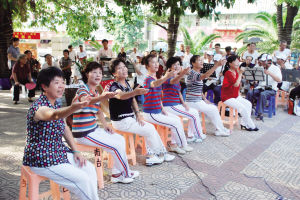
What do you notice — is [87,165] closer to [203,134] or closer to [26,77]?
[203,134]

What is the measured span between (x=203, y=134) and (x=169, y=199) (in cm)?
260

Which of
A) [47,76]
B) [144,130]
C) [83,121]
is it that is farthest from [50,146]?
[144,130]

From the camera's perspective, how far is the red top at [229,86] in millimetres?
6031

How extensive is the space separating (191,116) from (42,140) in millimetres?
3208

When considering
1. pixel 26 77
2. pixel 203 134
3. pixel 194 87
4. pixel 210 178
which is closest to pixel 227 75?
pixel 194 87

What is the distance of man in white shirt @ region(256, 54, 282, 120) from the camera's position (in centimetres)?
724

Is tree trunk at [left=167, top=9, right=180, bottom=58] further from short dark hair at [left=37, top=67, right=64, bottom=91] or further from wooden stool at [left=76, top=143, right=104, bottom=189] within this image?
short dark hair at [left=37, top=67, right=64, bottom=91]

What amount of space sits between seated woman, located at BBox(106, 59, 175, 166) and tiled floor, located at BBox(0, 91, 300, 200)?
0.25 m

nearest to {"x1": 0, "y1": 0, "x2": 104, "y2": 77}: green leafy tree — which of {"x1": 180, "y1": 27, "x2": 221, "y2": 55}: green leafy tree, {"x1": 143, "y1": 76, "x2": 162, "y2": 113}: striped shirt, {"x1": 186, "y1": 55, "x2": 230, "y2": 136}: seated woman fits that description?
{"x1": 186, "y1": 55, "x2": 230, "y2": 136}: seated woman

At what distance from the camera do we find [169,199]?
3.31 m

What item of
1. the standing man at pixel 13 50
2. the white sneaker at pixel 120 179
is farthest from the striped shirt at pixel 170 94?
the standing man at pixel 13 50

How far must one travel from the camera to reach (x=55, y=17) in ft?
32.0

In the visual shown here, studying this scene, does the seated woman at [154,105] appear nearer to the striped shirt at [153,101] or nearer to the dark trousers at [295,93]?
the striped shirt at [153,101]

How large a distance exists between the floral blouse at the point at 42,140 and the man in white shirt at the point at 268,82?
5.92 metres
